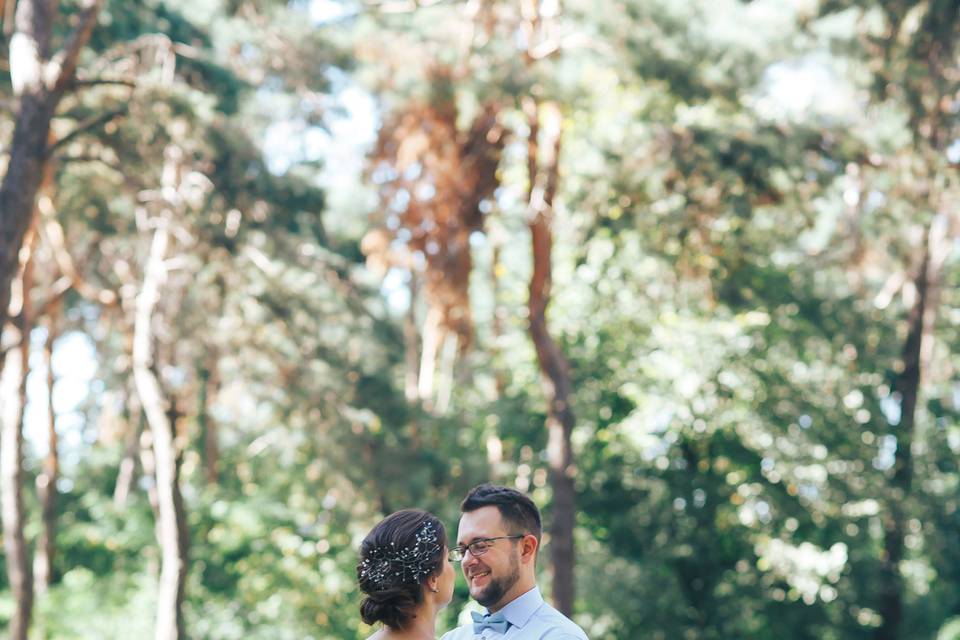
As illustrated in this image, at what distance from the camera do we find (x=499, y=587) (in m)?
3.85

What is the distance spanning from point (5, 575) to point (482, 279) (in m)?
12.7

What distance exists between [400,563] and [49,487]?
20.6m

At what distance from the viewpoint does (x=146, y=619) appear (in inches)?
813

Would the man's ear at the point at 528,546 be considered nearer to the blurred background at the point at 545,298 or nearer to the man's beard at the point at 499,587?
the man's beard at the point at 499,587

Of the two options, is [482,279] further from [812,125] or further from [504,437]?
[812,125]

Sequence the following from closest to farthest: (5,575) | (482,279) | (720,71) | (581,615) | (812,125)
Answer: (720,71) < (812,125) < (581,615) < (5,575) < (482,279)

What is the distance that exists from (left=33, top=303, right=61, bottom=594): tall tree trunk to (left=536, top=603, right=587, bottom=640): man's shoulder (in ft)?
62.7

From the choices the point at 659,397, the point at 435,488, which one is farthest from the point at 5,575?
the point at 659,397

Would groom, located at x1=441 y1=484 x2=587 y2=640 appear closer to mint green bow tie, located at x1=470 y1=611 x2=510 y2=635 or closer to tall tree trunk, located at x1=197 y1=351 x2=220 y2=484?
mint green bow tie, located at x1=470 y1=611 x2=510 y2=635

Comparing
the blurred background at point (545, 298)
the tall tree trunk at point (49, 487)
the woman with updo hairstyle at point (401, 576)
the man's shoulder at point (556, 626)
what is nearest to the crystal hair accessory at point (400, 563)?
the woman with updo hairstyle at point (401, 576)

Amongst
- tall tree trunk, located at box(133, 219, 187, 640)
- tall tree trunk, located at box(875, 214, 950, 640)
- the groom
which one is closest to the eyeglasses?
the groom

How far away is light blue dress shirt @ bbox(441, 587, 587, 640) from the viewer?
363 centimetres

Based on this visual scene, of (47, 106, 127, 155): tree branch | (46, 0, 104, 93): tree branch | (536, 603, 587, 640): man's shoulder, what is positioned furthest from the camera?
(46, 0, 104, 93): tree branch

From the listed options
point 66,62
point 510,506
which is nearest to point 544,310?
point 66,62
